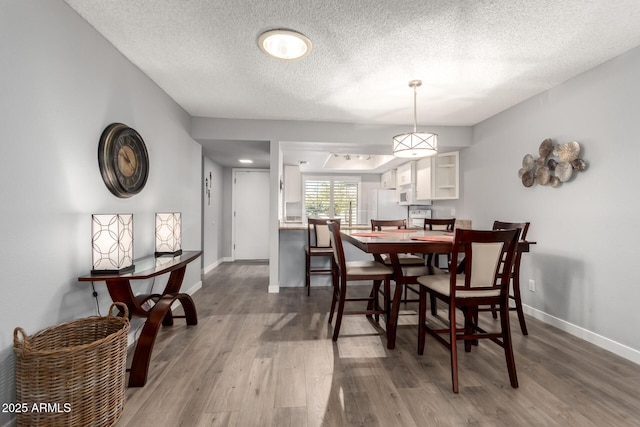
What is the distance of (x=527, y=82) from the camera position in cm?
279

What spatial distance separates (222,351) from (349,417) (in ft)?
3.87

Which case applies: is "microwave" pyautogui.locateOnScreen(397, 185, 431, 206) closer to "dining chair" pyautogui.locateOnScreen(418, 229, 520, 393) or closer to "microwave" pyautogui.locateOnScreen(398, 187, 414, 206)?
"microwave" pyautogui.locateOnScreen(398, 187, 414, 206)

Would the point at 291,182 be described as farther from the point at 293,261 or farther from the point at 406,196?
the point at 406,196

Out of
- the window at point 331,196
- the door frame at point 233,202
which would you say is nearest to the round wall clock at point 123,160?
the door frame at point 233,202

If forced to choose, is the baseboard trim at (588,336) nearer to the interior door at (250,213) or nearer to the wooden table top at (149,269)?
the wooden table top at (149,269)

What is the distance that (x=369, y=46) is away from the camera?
2.19m

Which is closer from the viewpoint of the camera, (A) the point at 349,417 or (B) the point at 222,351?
(A) the point at 349,417

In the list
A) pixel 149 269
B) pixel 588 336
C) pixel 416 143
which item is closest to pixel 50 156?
pixel 149 269

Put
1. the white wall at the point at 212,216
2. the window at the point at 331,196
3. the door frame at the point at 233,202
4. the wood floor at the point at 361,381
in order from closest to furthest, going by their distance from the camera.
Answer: the wood floor at the point at 361,381
the white wall at the point at 212,216
the door frame at the point at 233,202
the window at the point at 331,196

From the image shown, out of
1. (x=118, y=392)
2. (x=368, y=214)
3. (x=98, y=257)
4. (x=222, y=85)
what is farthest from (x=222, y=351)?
(x=368, y=214)

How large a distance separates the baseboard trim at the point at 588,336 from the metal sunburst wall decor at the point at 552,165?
1.30 meters

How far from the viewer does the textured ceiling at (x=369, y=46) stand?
5.87ft

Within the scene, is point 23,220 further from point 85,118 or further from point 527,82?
point 527,82

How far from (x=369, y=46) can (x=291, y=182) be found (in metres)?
3.97
